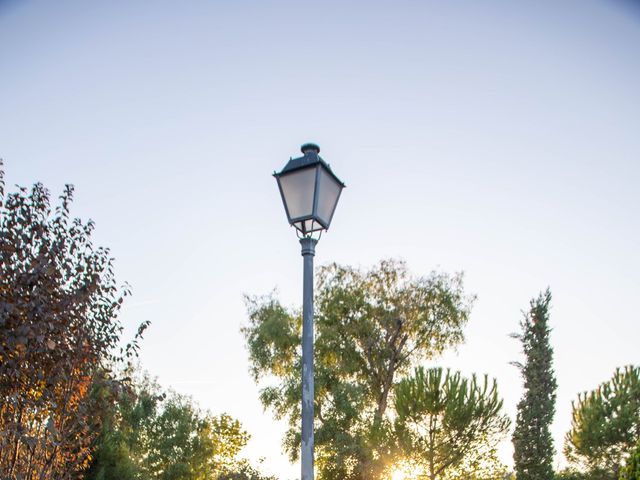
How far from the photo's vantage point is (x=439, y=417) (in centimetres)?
2019

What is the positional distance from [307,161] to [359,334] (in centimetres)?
2427

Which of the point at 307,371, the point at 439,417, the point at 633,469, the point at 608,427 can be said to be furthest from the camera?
the point at 608,427

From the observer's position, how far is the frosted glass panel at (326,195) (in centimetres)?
403

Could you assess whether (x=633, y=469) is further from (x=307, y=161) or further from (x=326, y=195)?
(x=307, y=161)

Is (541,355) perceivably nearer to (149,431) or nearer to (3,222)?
(149,431)

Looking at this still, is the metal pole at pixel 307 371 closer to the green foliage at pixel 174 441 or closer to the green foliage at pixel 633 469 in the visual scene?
the green foliage at pixel 633 469

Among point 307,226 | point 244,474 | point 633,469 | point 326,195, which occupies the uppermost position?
point 326,195

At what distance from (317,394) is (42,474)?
2052 centimetres

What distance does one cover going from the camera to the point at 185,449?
29359mm

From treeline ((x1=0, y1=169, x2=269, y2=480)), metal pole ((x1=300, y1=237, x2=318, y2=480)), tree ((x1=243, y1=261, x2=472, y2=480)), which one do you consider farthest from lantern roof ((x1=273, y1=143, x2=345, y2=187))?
tree ((x1=243, y1=261, x2=472, y2=480))

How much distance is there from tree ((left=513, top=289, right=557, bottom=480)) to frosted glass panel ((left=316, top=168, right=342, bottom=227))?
26403 millimetres

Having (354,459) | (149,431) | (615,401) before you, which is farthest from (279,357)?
(615,401)

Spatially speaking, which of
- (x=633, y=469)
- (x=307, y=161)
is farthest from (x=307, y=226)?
(x=633, y=469)

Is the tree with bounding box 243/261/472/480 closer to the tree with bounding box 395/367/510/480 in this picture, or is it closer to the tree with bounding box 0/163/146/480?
the tree with bounding box 395/367/510/480
